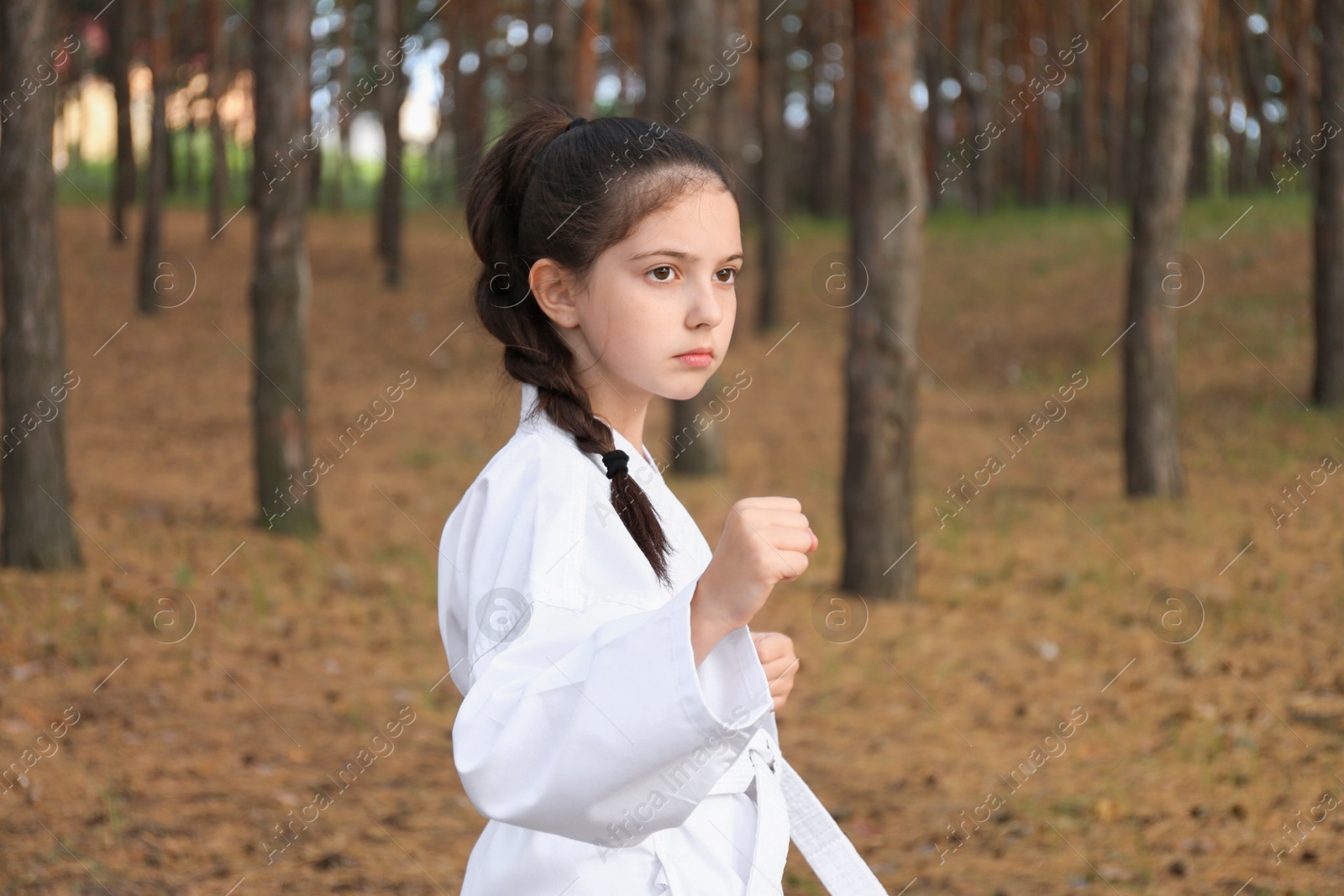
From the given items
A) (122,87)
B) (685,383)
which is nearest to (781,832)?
(685,383)

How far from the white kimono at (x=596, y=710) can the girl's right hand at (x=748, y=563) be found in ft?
0.10

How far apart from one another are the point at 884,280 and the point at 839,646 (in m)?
2.11

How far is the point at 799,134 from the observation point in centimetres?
4162

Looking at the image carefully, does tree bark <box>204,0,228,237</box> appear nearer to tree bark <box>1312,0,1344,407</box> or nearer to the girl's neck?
tree bark <box>1312,0,1344,407</box>

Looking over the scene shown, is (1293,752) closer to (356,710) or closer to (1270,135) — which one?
(356,710)

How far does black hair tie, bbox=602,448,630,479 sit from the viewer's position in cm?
163

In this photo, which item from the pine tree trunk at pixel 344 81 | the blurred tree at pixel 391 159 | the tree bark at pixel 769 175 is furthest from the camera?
the pine tree trunk at pixel 344 81

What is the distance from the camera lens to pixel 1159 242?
9.11m

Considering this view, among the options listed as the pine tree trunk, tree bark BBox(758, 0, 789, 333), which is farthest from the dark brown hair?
the pine tree trunk

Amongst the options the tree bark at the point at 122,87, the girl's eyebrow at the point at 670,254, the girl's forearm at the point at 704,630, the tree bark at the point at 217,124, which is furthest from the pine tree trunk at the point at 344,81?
the girl's forearm at the point at 704,630

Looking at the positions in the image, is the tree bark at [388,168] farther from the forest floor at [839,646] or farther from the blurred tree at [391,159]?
the forest floor at [839,646]

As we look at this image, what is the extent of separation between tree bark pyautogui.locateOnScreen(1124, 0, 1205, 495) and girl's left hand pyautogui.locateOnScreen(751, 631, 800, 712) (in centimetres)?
854

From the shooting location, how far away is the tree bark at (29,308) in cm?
626

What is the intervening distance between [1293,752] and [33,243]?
645 cm
